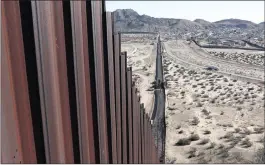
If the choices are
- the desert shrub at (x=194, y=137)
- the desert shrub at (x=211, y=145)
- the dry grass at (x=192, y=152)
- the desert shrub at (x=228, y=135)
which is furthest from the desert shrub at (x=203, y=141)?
the desert shrub at (x=228, y=135)

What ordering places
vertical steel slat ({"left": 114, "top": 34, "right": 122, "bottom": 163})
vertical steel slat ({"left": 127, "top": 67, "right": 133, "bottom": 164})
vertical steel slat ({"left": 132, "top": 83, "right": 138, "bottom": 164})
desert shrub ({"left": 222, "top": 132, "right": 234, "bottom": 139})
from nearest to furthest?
vertical steel slat ({"left": 114, "top": 34, "right": 122, "bottom": 163}), vertical steel slat ({"left": 127, "top": 67, "right": 133, "bottom": 164}), vertical steel slat ({"left": 132, "top": 83, "right": 138, "bottom": 164}), desert shrub ({"left": 222, "top": 132, "right": 234, "bottom": 139})

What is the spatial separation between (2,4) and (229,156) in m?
16.3

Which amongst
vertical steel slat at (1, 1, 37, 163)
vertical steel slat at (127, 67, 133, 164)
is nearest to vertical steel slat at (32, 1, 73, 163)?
vertical steel slat at (1, 1, 37, 163)

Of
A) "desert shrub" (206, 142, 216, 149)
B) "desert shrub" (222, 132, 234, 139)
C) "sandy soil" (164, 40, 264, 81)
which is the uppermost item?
"sandy soil" (164, 40, 264, 81)

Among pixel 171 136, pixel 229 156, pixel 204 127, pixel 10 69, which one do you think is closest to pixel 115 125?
pixel 10 69

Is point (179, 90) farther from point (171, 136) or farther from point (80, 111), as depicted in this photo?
point (80, 111)

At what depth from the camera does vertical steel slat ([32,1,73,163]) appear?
7.06 feet

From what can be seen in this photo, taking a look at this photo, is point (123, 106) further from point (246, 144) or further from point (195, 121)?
point (195, 121)

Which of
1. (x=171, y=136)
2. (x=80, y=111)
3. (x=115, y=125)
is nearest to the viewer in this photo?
(x=80, y=111)

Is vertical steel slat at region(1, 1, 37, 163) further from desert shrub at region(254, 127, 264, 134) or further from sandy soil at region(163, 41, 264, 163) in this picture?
desert shrub at region(254, 127, 264, 134)

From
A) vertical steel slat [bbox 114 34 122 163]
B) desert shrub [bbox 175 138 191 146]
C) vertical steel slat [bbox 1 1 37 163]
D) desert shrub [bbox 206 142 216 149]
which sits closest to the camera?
vertical steel slat [bbox 1 1 37 163]

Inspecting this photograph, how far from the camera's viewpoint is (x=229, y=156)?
54.4 ft

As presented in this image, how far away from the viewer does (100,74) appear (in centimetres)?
342

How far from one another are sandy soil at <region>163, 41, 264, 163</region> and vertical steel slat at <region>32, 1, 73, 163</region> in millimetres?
14654
